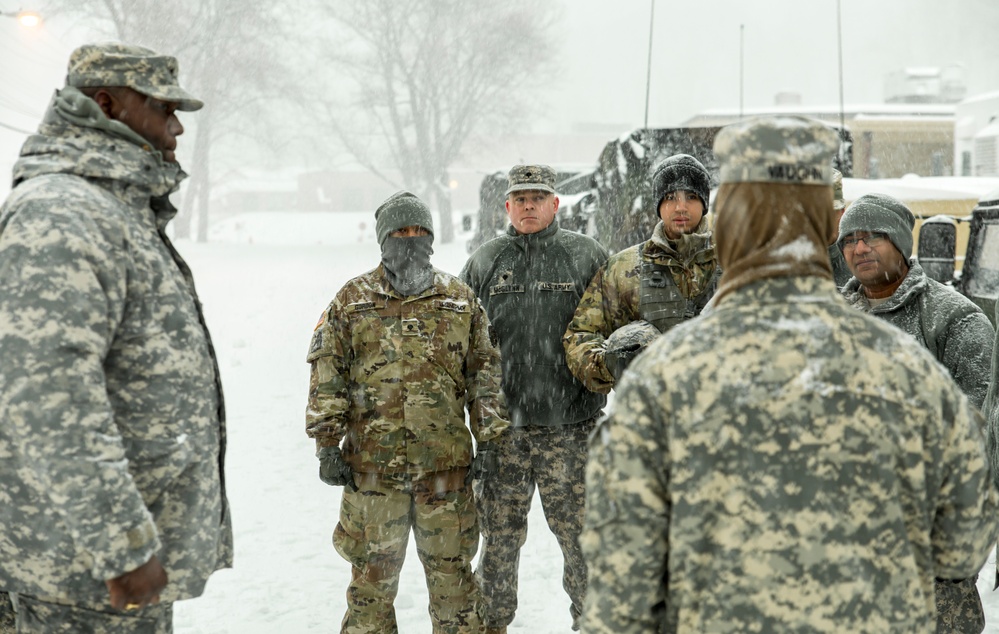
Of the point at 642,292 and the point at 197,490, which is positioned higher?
the point at 642,292

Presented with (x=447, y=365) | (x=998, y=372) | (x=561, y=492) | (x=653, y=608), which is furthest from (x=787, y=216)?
(x=561, y=492)

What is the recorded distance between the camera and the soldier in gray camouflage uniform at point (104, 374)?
197 centimetres

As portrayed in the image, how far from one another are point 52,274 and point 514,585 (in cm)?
254

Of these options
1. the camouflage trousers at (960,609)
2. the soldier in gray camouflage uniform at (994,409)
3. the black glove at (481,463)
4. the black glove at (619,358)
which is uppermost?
the black glove at (619,358)

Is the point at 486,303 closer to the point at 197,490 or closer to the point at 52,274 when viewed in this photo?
the point at 197,490

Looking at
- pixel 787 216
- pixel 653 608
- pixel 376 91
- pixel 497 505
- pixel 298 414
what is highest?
pixel 376 91

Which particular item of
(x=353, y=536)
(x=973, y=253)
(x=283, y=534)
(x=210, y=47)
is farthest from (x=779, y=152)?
(x=210, y=47)

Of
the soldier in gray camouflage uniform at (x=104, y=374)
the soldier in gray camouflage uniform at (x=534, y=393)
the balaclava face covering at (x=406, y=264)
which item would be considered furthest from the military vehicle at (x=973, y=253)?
the soldier in gray camouflage uniform at (x=104, y=374)

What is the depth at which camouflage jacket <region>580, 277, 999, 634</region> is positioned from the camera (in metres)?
1.64

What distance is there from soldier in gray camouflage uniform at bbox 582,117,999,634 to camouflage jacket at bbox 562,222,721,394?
186 centimetres

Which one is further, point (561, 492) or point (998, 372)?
point (561, 492)

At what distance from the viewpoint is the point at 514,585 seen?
390cm

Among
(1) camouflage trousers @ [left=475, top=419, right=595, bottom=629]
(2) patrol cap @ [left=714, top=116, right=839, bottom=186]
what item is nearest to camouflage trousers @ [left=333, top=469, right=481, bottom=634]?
(1) camouflage trousers @ [left=475, top=419, right=595, bottom=629]

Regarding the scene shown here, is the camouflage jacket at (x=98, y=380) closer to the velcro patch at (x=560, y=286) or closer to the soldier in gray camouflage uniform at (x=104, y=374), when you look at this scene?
the soldier in gray camouflage uniform at (x=104, y=374)
